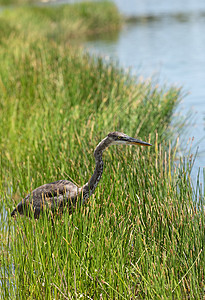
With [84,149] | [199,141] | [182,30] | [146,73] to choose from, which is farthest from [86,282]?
[182,30]

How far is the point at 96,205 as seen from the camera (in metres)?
3.91

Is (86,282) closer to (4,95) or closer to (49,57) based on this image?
(4,95)

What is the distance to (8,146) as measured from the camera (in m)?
6.82

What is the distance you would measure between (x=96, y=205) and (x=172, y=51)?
15143 mm

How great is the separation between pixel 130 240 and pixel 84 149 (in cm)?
176

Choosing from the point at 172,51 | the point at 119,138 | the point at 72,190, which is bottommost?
the point at 72,190

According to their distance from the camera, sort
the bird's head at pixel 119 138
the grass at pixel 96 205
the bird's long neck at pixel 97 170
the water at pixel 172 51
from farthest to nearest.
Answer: the water at pixel 172 51 < the bird's long neck at pixel 97 170 < the bird's head at pixel 119 138 < the grass at pixel 96 205

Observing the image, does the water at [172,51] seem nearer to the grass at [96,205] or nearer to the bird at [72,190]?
the grass at [96,205]

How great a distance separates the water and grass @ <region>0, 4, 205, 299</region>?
4.28ft

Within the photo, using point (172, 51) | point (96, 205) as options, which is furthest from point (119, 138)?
point (172, 51)

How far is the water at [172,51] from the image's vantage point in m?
10.2

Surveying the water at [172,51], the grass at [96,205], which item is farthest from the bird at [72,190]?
the water at [172,51]

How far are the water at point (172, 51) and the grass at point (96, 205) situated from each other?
130 centimetres

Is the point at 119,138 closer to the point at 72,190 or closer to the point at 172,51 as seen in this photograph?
the point at 72,190
